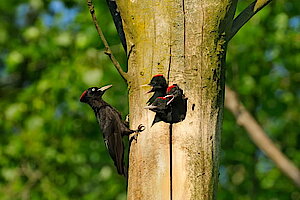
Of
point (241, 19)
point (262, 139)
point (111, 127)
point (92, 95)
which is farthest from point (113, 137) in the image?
point (262, 139)

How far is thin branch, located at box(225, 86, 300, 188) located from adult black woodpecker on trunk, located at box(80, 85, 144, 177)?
10.6 ft

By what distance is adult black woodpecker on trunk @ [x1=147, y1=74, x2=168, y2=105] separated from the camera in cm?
301

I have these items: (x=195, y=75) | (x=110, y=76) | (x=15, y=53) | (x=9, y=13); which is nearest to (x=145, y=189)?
(x=195, y=75)

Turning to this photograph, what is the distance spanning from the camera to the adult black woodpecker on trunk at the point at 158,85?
3010mm

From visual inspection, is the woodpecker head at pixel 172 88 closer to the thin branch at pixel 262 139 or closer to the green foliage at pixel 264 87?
the green foliage at pixel 264 87

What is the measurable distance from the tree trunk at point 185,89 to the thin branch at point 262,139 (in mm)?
4277

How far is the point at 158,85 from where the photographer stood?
119 inches

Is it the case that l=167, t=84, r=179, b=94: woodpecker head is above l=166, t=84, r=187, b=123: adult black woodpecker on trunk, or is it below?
Answer: above

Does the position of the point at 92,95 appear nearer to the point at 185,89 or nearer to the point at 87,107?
the point at 185,89

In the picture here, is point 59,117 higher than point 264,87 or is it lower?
lower

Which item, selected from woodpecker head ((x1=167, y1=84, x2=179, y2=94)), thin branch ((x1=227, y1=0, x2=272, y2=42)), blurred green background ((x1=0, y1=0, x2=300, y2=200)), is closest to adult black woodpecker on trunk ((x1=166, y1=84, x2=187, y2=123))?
woodpecker head ((x1=167, y1=84, x2=179, y2=94))

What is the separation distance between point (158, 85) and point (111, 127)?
1.26 m

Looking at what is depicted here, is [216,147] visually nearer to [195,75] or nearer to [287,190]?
[195,75]

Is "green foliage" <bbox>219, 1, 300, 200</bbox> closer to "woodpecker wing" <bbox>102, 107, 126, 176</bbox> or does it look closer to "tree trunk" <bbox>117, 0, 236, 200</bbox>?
"woodpecker wing" <bbox>102, 107, 126, 176</bbox>
